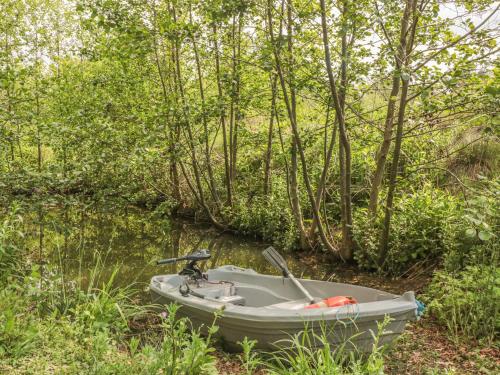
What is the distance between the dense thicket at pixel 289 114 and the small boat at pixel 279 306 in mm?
1163

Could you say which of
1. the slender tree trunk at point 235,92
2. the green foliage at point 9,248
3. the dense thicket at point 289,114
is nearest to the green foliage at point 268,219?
the dense thicket at point 289,114

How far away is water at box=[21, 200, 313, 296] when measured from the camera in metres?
7.87

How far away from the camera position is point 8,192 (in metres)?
6.03

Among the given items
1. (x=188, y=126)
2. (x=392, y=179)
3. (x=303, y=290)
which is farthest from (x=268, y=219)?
(x=303, y=290)

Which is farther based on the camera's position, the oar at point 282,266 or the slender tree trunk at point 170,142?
the slender tree trunk at point 170,142

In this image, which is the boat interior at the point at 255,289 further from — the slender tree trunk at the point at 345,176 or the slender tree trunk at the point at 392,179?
the slender tree trunk at the point at 345,176

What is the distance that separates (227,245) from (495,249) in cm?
594

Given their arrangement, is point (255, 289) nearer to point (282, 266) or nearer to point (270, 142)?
point (282, 266)

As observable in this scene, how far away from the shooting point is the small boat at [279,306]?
432cm

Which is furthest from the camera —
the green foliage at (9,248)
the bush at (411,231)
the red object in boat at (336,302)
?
the bush at (411,231)

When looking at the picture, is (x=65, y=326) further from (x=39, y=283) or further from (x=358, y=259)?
(x=358, y=259)

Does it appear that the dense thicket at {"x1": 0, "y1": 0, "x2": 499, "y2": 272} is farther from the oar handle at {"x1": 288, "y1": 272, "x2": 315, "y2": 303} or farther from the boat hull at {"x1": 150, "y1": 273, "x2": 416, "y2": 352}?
the oar handle at {"x1": 288, "y1": 272, "x2": 315, "y2": 303}

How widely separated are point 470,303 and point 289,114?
413 centimetres

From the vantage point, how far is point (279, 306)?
5.36 metres
